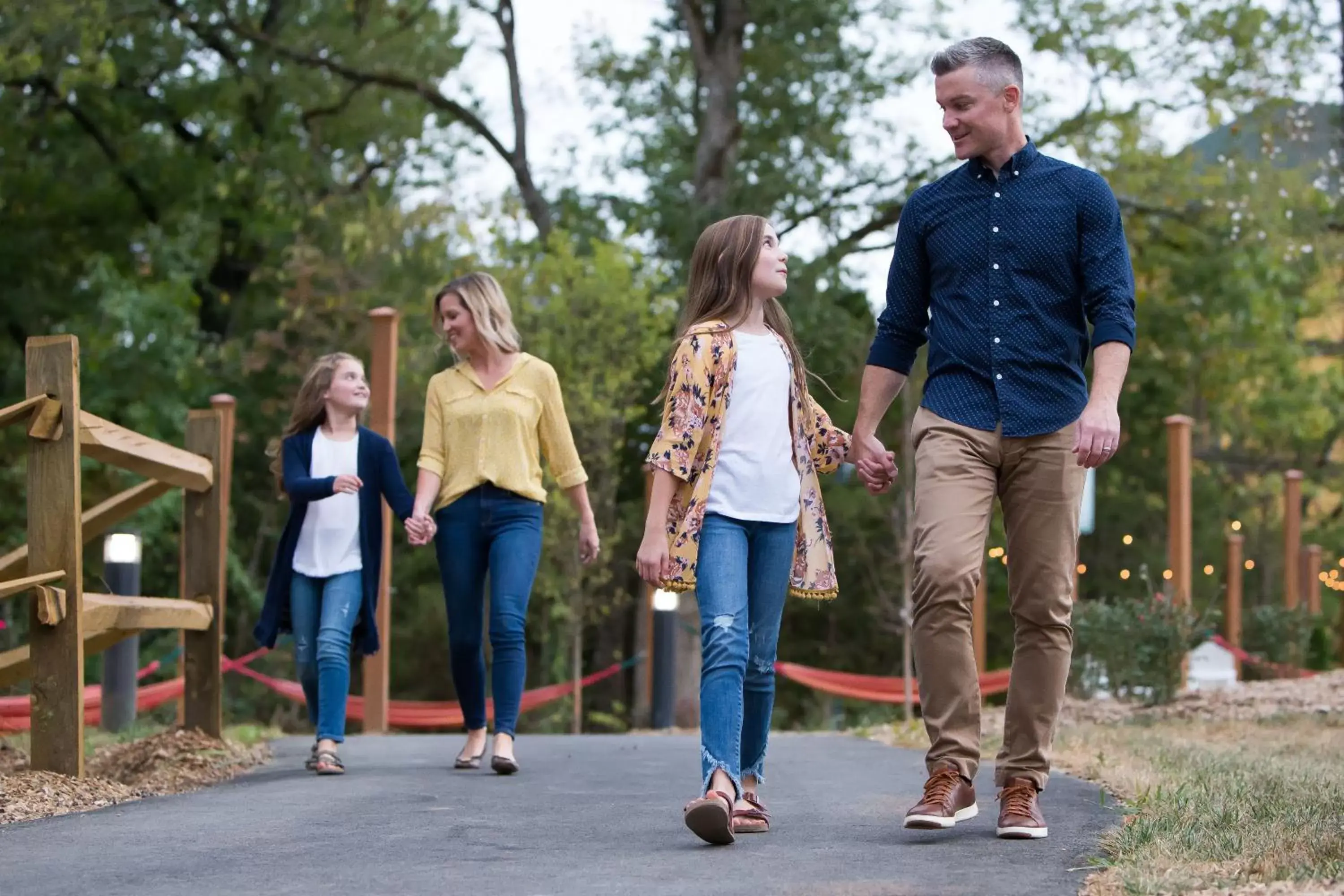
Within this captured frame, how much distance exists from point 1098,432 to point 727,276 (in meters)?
1.15

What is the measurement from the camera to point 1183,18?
23.4 metres

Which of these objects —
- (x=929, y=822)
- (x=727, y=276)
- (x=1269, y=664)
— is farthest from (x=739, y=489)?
(x=1269, y=664)

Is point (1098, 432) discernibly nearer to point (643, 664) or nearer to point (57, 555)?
point (57, 555)

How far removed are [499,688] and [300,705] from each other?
2117cm

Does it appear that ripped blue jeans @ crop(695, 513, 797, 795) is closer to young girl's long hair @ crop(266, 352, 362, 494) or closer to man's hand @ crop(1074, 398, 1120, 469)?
man's hand @ crop(1074, 398, 1120, 469)

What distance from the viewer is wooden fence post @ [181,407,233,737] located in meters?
8.03

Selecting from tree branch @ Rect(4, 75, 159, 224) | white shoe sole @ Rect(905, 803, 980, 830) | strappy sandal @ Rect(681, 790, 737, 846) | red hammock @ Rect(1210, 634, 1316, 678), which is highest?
tree branch @ Rect(4, 75, 159, 224)

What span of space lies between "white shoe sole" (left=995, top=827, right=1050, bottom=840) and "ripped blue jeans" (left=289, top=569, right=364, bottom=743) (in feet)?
11.1

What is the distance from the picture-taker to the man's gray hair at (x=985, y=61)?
5035 millimetres

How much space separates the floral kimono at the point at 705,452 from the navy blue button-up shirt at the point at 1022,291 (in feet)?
1.30

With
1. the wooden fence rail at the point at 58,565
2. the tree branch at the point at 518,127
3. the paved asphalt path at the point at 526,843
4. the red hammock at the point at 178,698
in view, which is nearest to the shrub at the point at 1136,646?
the red hammock at the point at 178,698

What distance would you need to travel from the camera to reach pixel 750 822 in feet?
16.2

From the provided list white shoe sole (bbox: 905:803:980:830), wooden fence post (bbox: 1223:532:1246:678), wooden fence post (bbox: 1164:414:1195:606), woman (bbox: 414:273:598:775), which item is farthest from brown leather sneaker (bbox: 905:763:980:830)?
wooden fence post (bbox: 1223:532:1246:678)

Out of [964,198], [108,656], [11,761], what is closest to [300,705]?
[108,656]
